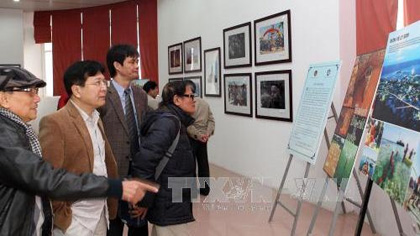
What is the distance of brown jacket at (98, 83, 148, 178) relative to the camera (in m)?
2.77

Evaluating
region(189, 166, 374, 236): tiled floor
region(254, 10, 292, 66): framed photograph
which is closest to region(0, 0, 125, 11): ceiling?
region(254, 10, 292, 66): framed photograph

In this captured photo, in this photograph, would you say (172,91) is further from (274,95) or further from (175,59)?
(175,59)

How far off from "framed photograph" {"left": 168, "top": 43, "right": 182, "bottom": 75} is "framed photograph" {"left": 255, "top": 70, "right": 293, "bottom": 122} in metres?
2.94

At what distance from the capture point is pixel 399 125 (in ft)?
6.46

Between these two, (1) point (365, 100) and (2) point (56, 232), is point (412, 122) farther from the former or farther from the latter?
(2) point (56, 232)

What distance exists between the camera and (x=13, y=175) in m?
1.44

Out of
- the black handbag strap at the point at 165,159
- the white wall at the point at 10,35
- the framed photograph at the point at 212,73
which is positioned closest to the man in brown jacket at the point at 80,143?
the black handbag strap at the point at 165,159

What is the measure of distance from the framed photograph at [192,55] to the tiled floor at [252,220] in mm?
3226

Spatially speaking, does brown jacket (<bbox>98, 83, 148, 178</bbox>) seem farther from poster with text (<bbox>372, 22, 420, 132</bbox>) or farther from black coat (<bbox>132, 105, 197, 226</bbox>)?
poster with text (<bbox>372, 22, 420, 132</bbox>)

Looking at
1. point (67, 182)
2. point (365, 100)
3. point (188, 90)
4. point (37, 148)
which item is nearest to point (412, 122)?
point (365, 100)

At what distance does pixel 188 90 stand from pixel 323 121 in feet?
4.51

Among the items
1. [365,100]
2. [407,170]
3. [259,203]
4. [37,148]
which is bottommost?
[259,203]

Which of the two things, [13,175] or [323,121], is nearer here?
[13,175]

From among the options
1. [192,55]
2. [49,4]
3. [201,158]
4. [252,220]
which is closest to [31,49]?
[49,4]
